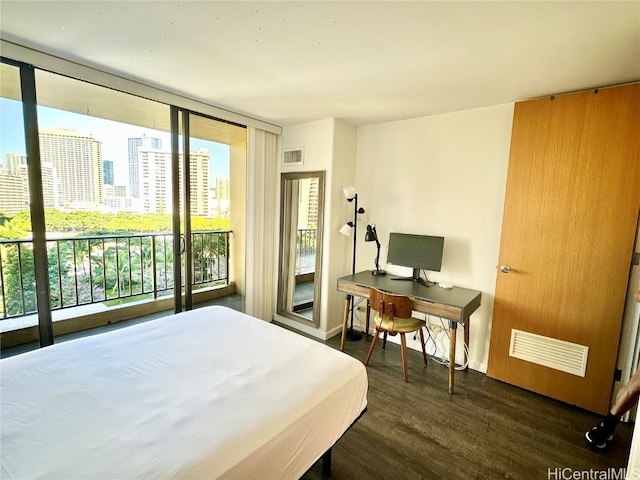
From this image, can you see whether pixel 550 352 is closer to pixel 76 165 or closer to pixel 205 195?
pixel 205 195

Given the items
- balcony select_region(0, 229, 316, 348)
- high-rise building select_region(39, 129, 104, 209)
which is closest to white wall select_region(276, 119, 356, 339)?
balcony select_region(0, 229, 316, 348)

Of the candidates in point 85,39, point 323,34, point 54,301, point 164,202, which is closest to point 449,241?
point 323,34

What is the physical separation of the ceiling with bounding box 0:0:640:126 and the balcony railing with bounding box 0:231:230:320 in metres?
A: 1.63

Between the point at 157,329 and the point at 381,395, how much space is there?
173 centimetres

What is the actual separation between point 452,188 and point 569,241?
101 centimetres

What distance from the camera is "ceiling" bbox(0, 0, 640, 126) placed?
1.41 m

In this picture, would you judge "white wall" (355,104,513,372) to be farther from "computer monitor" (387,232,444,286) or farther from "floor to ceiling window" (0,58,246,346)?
"floor to ceiling window" (0,58,246,346)

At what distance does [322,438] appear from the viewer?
4.20ft

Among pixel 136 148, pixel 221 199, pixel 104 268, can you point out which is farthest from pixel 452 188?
pixel 104 268

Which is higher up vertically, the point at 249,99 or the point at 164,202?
the point at 249,99

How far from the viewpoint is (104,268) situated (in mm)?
3334

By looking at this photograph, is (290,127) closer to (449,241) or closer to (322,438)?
(449,241)

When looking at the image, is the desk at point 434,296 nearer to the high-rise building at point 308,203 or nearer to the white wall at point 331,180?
the white wall at point 331,180

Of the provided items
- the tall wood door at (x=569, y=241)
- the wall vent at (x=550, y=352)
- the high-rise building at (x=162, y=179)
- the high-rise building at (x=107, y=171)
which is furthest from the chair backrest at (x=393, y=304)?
the high-rise building at (x=107, y=171)
